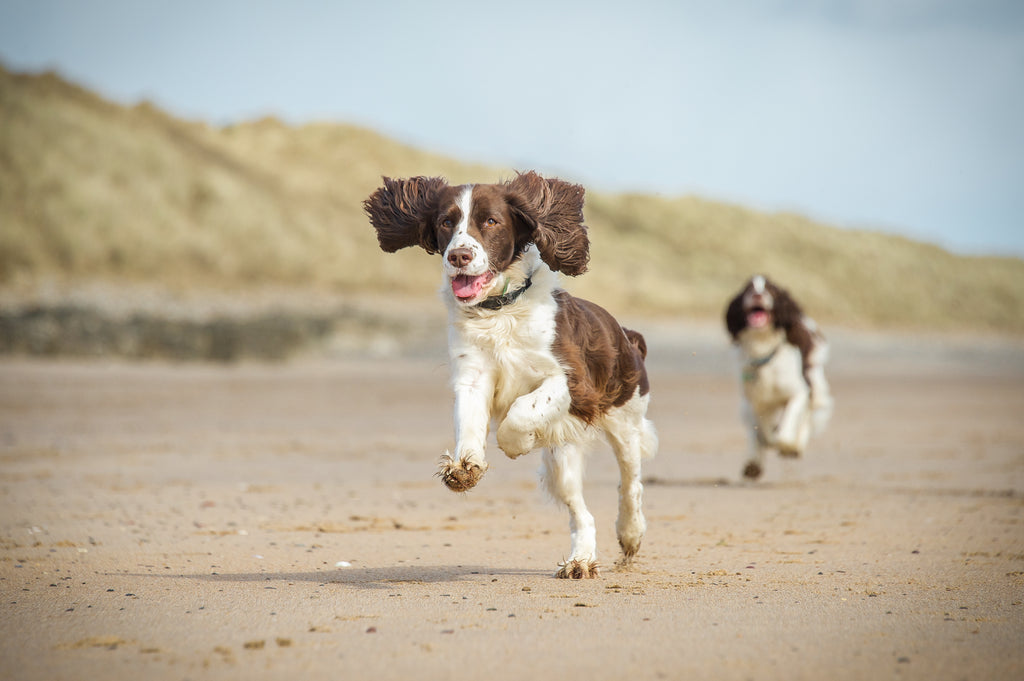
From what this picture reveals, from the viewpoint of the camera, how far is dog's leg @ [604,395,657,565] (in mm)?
6723

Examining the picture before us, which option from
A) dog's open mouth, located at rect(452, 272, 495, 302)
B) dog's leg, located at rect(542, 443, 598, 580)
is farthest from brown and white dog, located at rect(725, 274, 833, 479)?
dog's open mouth, located at rect(452, 272, 495, 302)

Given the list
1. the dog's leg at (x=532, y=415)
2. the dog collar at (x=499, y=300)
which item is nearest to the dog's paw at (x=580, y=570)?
the dog's leg at (x=532, y=415)

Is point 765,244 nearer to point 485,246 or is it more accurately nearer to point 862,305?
point 862,305

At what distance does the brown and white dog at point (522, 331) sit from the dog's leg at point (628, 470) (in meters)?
0.01

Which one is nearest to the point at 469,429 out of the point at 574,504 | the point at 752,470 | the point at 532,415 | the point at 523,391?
the point at 532,415

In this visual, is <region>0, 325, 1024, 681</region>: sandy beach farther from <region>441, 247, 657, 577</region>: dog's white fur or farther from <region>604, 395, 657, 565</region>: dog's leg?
<region>441, 247, 657, 577</region>: dog's white fur

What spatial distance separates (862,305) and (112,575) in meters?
96.1

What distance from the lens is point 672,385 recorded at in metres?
26.3

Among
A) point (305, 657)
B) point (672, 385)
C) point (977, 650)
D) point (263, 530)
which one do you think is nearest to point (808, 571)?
point (977, 650)

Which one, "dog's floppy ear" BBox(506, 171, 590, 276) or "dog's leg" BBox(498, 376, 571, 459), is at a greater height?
"dog's floppy ear" BBox(506, 171, 590, 276)

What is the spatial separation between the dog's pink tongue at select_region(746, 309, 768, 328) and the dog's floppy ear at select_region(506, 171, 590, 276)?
5839mm

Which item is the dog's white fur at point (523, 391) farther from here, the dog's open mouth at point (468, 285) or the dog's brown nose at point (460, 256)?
the dog's brown nose at point (460, 256)

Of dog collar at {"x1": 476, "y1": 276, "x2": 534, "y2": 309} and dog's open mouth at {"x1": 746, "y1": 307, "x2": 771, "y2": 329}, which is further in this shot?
dog's open mouth at {"x1": 746, "y1": 307, "x2": 771, "y2": 329}

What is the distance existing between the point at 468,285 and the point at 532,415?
71cm
